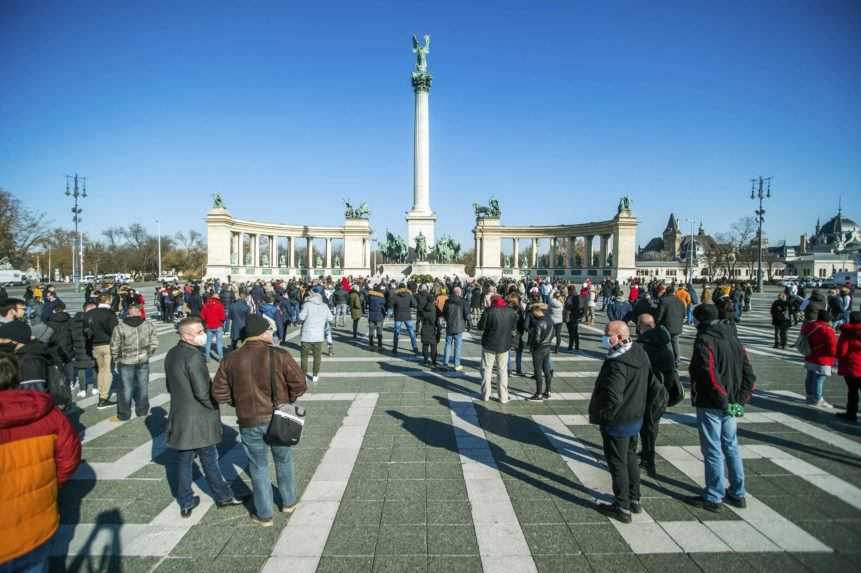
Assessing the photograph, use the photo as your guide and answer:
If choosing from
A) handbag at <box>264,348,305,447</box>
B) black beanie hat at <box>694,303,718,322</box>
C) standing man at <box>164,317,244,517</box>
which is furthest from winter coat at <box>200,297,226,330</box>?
black beanie hat at <box>694,303,718,322</box>

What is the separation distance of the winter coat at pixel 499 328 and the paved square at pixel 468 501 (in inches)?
44.1

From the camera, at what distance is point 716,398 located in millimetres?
4547

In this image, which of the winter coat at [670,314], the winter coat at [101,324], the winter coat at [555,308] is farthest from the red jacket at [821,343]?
the winter coat at [101,324]

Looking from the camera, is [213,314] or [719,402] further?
[213,314]

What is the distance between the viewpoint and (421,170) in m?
45.1

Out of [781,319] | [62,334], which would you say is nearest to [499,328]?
[62,334]

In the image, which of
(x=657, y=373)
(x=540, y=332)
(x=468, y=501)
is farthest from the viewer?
(x=540, y=332)

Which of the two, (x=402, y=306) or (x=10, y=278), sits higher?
(x=402, y=306)

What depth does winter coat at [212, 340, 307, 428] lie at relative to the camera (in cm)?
412

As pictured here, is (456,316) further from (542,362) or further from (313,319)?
(313,319)

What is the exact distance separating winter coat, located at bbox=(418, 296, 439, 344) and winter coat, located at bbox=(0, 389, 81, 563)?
29.2 feet

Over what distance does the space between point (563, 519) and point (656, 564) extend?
35.4 inches

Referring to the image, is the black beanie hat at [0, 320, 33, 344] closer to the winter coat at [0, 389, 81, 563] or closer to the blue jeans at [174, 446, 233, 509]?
the blue jeans at [174, 446, 233, 509]

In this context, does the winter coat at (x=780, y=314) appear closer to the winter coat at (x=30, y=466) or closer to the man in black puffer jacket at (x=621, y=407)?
the man in black puffer jacket at (x=621, y=407)
